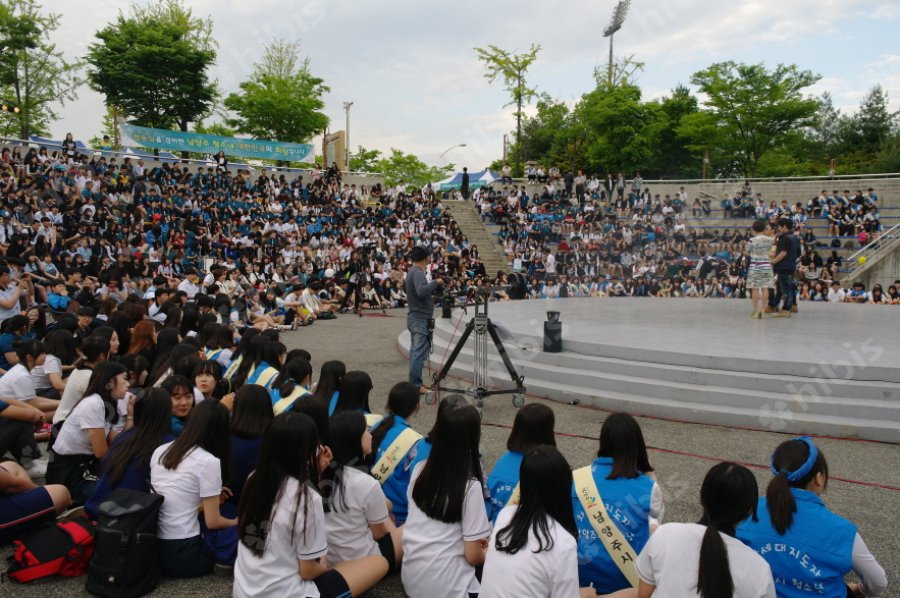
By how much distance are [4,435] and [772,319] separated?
415 inches

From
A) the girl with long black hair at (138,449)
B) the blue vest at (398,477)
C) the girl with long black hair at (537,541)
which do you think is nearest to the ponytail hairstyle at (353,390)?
the blue vest at (398,477)

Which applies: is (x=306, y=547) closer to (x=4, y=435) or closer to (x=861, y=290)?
(x=4, y=435)

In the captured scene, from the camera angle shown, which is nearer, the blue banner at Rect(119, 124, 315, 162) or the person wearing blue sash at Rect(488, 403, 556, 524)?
the person wearing blue sash at Rect(488, 403, 556, 524)

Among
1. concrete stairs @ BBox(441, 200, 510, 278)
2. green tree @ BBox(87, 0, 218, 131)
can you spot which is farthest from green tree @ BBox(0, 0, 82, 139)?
concrete stairs @ BBox(441, 200, 510, 278)

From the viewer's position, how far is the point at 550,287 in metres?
20.1

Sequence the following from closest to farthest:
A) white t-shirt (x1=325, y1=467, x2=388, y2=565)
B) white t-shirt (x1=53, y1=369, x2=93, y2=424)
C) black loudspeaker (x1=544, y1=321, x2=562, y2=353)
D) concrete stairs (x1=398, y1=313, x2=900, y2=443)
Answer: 1. white t-shirt (x1=325, y1=467, x2=388, y2=565)
2. white t-shirt (x1=53, y1=369, x2=93, y2=424)
3. concrete stairs (x1=398, y1=313, x2=900, y2=443)
4. black loudspeaker (x1=544, y1=321, x2=562, y2=353)

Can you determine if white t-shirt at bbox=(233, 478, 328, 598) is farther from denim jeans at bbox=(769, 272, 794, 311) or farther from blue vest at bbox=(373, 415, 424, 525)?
denim jeans at bbox=(769, 272, 794, 311)

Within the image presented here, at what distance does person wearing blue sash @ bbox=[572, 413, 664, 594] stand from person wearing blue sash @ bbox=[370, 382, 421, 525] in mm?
1117

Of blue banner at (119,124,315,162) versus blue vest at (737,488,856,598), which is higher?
blue banner at (119,124,315,162)

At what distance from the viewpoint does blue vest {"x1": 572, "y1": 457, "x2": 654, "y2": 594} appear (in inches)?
124

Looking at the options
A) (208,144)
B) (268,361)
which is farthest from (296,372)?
(208,144)

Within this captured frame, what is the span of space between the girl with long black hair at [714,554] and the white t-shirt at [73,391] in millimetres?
Answer: 4456

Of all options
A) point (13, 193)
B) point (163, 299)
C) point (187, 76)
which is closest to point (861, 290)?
point (163, 299)

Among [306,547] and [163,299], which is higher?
[163,299]
